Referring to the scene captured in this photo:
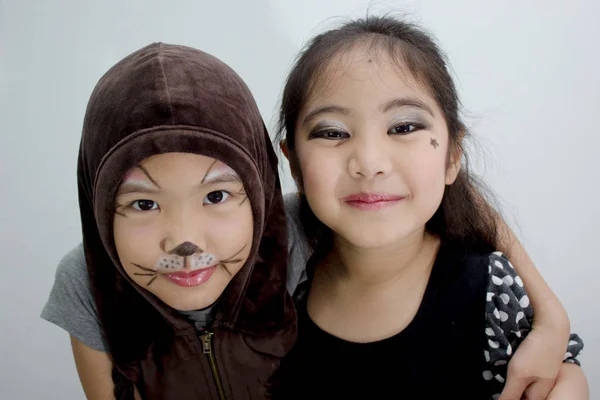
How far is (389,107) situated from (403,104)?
0.9 inches

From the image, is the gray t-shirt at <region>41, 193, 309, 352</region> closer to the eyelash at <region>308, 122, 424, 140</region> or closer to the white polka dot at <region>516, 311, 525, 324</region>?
the eyelash at <region>308, 122, 424, 140</region>

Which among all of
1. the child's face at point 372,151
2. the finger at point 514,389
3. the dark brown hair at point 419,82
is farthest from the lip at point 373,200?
the finger at point 514,389

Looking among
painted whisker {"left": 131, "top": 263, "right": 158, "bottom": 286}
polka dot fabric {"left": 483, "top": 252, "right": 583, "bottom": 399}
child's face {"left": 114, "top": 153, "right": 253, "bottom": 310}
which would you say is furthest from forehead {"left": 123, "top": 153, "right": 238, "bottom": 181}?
polka dot fabric {"left": 483, "top": 252, "right": 583, "bottom": 399}

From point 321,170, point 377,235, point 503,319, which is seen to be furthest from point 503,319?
point 321,170

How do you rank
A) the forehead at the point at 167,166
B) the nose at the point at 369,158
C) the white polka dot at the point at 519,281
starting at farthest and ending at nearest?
the white polka dot at the point at 519,281, the nose at the point at 369,158, the forehead at the point at 167,166

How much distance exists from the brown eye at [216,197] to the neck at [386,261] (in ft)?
0.98

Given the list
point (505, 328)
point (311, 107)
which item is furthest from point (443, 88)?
point (505, 328)

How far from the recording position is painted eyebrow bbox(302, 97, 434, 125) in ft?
2.74

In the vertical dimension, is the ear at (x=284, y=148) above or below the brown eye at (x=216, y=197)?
above

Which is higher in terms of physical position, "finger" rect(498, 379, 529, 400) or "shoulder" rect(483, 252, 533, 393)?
"shoulder" rect(483, 252, 533, 393)

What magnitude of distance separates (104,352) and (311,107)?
1.63 feet

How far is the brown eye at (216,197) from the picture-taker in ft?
2.49

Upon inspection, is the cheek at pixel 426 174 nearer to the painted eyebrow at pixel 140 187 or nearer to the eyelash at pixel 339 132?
the eyelash at pixel 339 132

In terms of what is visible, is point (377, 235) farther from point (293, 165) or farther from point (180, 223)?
point (180, 223)
